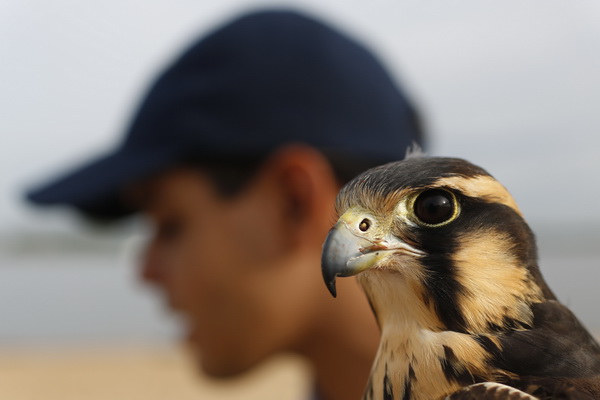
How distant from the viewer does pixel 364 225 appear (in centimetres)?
145

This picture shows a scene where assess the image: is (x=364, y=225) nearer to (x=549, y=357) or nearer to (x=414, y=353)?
(x=414, y=353)

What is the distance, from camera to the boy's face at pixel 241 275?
12.3 feet

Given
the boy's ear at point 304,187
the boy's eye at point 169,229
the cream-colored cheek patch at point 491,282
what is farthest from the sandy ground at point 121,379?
the cream-colored cheek patch at point 491,282

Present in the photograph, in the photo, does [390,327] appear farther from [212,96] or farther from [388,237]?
[212,96]

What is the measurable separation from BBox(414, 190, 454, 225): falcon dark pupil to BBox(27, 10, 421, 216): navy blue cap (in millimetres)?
2108

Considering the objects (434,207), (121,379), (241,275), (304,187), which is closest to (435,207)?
(434,207)

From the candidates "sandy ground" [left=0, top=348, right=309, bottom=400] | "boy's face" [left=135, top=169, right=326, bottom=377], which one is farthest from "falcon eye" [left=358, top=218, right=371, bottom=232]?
"sandy ground" [left=0, top=348, right=309, bottom=400]

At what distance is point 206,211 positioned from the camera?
12.7 ft

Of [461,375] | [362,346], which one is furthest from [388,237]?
[362,346]

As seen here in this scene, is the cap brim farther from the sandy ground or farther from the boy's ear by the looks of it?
the sandy ground

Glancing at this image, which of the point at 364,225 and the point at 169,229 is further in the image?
the point at 169,229

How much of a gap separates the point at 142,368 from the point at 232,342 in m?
14.3

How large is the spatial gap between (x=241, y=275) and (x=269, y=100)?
103cm

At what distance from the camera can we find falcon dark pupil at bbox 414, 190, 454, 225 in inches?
53.4
